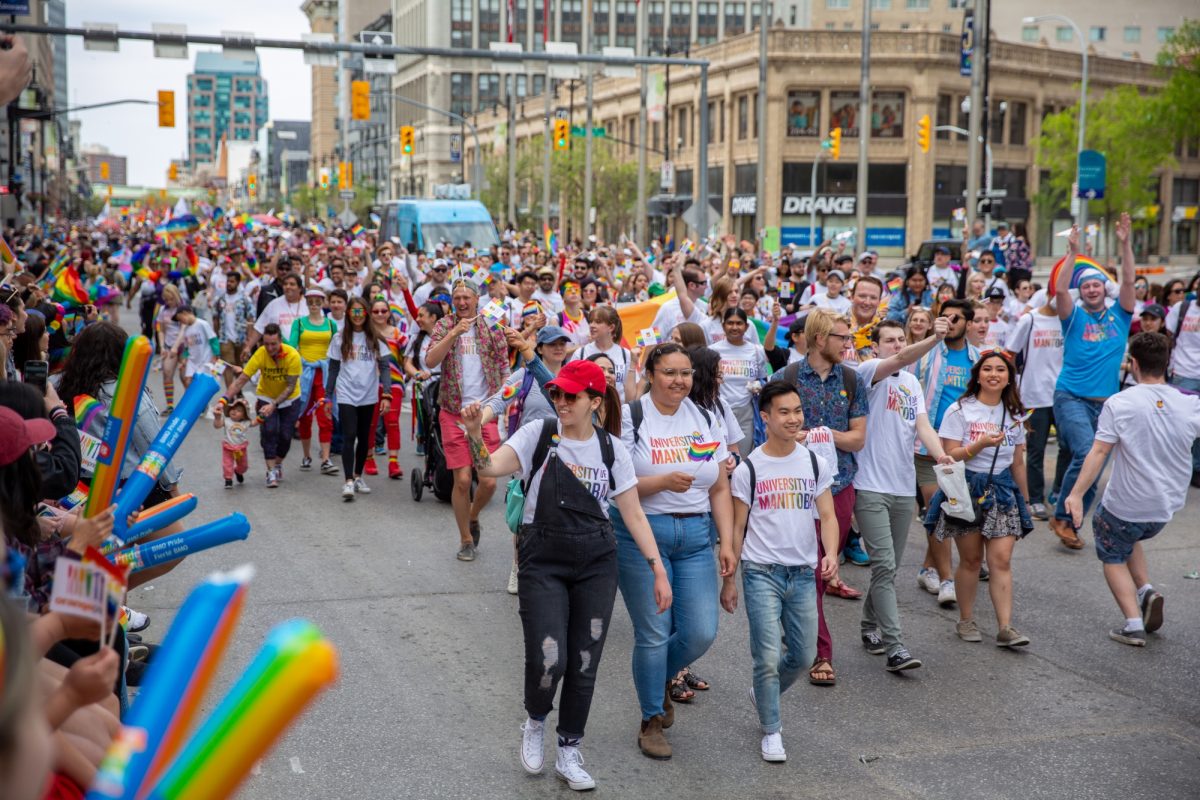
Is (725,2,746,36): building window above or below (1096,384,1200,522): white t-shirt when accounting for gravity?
above

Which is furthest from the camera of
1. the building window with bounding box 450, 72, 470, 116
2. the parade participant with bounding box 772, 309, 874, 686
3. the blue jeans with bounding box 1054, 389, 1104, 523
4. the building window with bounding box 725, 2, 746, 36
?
the building window with bounding box 450, 72, 470, 116

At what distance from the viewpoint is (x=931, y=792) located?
5.38m

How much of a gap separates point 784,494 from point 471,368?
4.23 metres

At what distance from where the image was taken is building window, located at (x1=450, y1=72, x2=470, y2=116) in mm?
115500

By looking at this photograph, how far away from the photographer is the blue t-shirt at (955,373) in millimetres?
9539

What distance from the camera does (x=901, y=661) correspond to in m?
6.86

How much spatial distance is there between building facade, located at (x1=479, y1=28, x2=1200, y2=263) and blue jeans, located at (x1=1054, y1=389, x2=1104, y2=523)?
5050 centimetres

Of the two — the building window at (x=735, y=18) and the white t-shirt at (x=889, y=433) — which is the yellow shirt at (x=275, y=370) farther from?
the building window at (x=735, y=18)

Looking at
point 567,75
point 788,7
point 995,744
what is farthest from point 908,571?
point 788,7

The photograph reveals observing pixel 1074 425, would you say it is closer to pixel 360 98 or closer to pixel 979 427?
pixel 979 427

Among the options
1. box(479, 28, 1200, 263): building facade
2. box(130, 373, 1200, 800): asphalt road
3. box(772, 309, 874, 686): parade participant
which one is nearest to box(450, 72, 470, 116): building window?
box(479, 28, 1200, 263): building facade

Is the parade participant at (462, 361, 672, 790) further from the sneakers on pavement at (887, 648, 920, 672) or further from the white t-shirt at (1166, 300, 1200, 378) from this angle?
the white t-shirt at (1166, 300, 1200, 378)

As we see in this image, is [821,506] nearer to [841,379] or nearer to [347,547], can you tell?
[841,379]

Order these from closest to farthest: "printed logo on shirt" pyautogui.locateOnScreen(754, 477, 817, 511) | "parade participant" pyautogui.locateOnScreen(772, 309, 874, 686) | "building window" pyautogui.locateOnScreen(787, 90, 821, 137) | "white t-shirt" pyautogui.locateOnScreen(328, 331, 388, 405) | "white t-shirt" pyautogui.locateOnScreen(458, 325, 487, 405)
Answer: "printed logo on shirt" pyautogui.locateOnScreen(754, 477, 817, 511), "parade participant" pyautogui.locateOnScreen(772, 309, 874, 686), "white t-shirt" pyautogui.locateOnScreen(458, 325, 487, 405), "white t-shirt" pyautogui.locateOnScreen(328, 331, 388, 405), "building window" pyautogui.locateOnScreen(787, 90, 821, 137)
